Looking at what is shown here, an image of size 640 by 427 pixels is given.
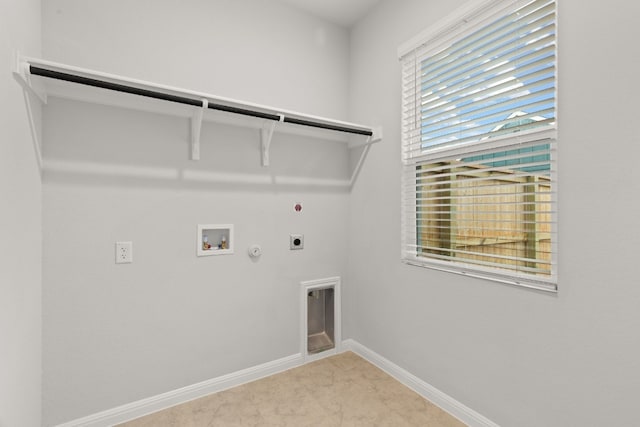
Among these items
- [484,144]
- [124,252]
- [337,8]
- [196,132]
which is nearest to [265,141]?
[196,132]

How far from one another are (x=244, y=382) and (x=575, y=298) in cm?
192

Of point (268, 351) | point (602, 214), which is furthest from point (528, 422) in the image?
point (268, 351)

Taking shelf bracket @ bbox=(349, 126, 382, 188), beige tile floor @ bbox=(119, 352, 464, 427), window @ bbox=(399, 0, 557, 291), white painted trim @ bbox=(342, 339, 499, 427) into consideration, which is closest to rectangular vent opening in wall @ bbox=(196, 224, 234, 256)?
beige tile floor @ bbox=(119, 352, 464, 427)

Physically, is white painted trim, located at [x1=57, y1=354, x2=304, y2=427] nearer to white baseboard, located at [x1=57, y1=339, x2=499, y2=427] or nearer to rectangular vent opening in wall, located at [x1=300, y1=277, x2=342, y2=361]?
white baseboard, located at [x1=57, y1=339, x2=499, y2=427]

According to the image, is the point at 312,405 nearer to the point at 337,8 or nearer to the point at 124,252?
the point at 124,252

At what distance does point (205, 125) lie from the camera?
6.29 feet

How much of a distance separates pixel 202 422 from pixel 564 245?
1.99 metres

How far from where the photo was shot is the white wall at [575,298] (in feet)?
3.69

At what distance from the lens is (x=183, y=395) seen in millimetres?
1866

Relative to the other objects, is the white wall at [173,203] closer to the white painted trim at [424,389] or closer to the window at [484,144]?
the white painted trim at [424,389]

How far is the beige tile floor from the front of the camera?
170cm

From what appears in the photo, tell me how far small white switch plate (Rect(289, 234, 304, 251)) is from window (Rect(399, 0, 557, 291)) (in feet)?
2.45

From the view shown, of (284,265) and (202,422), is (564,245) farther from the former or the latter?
(202,422)

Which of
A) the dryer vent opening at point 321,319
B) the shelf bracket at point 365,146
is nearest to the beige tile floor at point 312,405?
the dryer vent opening at point 321,319
